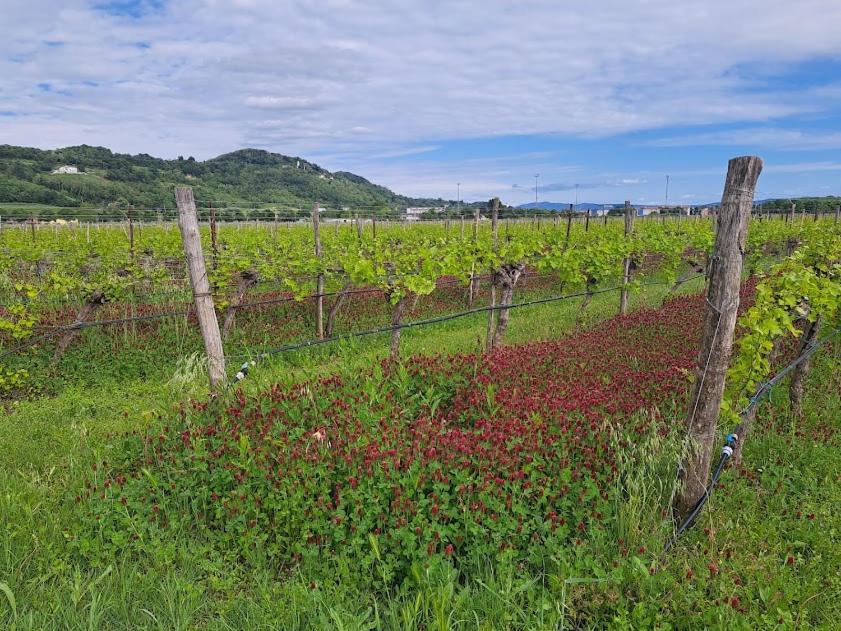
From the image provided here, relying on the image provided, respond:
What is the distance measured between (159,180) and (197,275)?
88.8m

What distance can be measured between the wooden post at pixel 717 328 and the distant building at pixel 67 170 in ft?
340

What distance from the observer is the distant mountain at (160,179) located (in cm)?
7506

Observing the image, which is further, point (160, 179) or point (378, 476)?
point (160, 179)

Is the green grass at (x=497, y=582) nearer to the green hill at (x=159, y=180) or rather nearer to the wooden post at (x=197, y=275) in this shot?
the wooden post at (x=197, y=275)

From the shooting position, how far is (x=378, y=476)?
369cm

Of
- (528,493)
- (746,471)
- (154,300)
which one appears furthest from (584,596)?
(154,300)

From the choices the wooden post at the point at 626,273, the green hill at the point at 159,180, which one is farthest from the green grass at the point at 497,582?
the green hill at the point at 159,180

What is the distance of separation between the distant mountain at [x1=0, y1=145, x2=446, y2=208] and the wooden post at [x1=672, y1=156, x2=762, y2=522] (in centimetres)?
6371

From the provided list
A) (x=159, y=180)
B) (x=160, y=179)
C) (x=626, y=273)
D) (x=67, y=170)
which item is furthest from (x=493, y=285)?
(x=67, y=170)

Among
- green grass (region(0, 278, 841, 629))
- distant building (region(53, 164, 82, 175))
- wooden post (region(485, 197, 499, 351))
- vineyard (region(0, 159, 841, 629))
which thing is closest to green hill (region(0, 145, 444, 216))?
distant building (region(53, 164, 82, 175))

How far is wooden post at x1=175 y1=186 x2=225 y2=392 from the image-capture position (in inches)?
231

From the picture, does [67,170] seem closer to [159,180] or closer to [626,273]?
[159,180]

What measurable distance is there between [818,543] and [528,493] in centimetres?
198

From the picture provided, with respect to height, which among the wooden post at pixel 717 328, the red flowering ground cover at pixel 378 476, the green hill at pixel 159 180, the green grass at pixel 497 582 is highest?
the green hill at pixel 159 180
